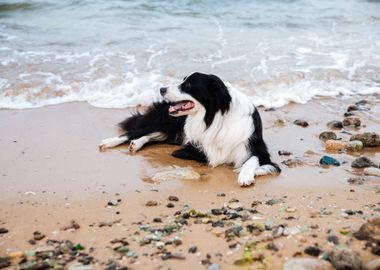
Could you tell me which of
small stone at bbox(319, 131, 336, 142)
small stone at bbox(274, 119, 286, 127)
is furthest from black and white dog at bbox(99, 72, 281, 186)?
small stone at bbox(274, 119, 286, 127)

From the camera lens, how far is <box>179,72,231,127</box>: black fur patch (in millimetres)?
4848

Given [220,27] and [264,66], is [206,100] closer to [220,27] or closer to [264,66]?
[264,66]

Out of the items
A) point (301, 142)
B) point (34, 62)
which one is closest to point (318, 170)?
point (301, 142)

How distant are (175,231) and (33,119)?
3610mm

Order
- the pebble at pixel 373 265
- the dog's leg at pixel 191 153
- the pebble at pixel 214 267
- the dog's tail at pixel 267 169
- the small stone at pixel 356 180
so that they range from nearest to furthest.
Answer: the pebble at pixel 373 265
the pebble at pixel 214 267
the small stone at pixel 356 180
the dog's tail at pixel 267 169
the dog's leg at pixel 191 153

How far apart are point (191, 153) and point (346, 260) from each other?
2.82 m

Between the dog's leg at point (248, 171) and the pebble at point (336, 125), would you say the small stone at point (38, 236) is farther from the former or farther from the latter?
the pebble at point (336, 125)

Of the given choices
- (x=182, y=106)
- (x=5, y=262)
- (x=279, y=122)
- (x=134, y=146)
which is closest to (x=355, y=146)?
(x=279, y=122)

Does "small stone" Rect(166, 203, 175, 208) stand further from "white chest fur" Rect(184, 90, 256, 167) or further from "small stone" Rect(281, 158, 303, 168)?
"small stone" Rect(281, 158, 303, 168)

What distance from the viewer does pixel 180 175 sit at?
4.64 m

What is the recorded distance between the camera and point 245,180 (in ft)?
14.7

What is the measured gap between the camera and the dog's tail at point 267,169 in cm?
471

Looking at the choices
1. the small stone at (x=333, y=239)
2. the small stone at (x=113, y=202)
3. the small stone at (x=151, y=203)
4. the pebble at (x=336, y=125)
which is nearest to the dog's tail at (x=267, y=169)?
the small stone at (x=151, y=203)

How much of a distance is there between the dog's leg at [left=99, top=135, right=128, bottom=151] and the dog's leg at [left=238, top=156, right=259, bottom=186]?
5.18 ft
